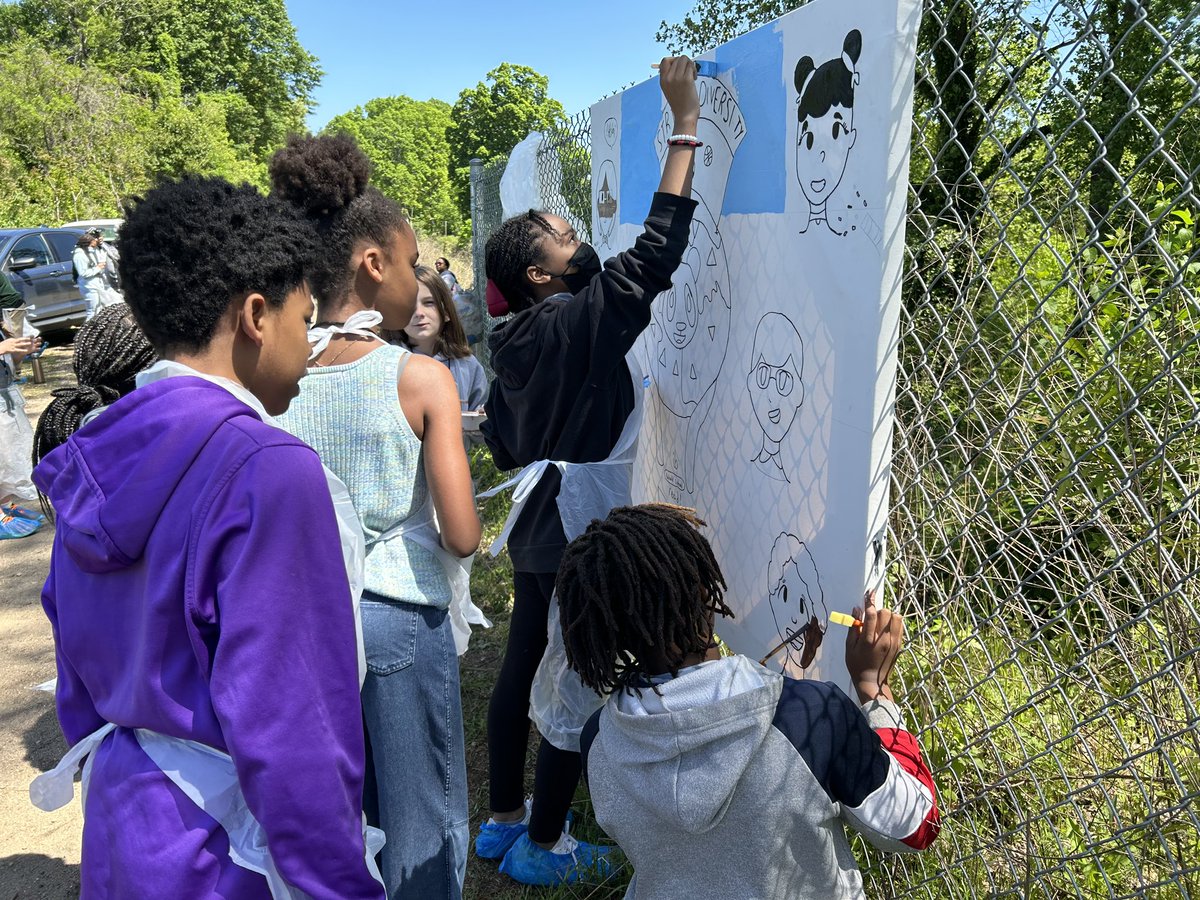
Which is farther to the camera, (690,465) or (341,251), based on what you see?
(690,465)

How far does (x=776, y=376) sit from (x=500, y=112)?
38297 mm

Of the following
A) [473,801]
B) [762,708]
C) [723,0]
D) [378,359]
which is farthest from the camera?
[723,0]

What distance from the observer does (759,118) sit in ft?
6.82

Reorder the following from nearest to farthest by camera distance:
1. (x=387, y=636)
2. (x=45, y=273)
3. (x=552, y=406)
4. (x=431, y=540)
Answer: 1. (x=387, y=636)
2. (x=431, y=540)
3. (x=552, y=406)
4. (x=45, y=273)

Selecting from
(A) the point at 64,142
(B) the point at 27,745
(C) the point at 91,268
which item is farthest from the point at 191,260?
(A) the point at 64,142

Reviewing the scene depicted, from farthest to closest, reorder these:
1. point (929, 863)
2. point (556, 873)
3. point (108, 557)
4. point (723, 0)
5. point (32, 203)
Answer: point (32, 203) < point (723, 0) < point (556, 873) < point (929, 863) < point (108, 557)

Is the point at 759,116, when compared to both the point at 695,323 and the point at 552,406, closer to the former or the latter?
the point at 695,323

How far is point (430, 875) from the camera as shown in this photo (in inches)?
76.7

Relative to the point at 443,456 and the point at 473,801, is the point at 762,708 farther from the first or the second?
the point at 473,801

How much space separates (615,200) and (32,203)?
2228 centimetres

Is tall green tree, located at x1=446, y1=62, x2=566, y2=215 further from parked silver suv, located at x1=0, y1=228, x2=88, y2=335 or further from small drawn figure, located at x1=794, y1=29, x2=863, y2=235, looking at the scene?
small drawn figure, located at x1=794, y1=29, x2=863, y2=235

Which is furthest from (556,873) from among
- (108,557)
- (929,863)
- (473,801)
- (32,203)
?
(32,203)

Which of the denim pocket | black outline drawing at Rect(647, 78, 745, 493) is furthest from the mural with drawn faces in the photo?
the denim pocket

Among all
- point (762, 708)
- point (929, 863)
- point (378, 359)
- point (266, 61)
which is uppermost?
point (266, 61)
